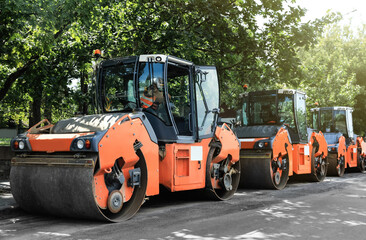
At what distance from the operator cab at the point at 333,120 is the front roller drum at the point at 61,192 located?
1407 centimetres

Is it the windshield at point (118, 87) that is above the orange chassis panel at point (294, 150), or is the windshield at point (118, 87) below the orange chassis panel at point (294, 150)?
above

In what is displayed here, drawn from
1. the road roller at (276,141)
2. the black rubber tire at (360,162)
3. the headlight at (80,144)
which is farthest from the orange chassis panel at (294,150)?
the headlight at (80,144)

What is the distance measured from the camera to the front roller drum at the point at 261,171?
37.3 feet

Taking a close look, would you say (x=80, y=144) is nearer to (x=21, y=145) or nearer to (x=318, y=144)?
(x=21, y=145)

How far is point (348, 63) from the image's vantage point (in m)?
35.7

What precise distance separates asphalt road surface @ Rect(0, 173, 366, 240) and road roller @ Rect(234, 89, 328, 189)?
1788 millimetres

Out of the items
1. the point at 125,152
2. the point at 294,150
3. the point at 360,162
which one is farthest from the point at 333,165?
the point at 125,152

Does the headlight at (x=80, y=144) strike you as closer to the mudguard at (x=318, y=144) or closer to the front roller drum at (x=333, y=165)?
the mudguard at (x=318, y=144)

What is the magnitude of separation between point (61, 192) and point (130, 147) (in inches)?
47.7

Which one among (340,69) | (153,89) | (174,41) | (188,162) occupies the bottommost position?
(188,162)

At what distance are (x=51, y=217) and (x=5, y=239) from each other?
1.48 m

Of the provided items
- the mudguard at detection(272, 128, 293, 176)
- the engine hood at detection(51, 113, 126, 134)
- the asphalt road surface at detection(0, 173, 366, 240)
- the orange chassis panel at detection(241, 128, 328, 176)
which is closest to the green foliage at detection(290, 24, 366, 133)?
the orange chassis panel at detection(241, 128, 328, 176)

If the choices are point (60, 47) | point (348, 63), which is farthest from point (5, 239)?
point (348, 63)

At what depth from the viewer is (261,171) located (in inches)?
451
